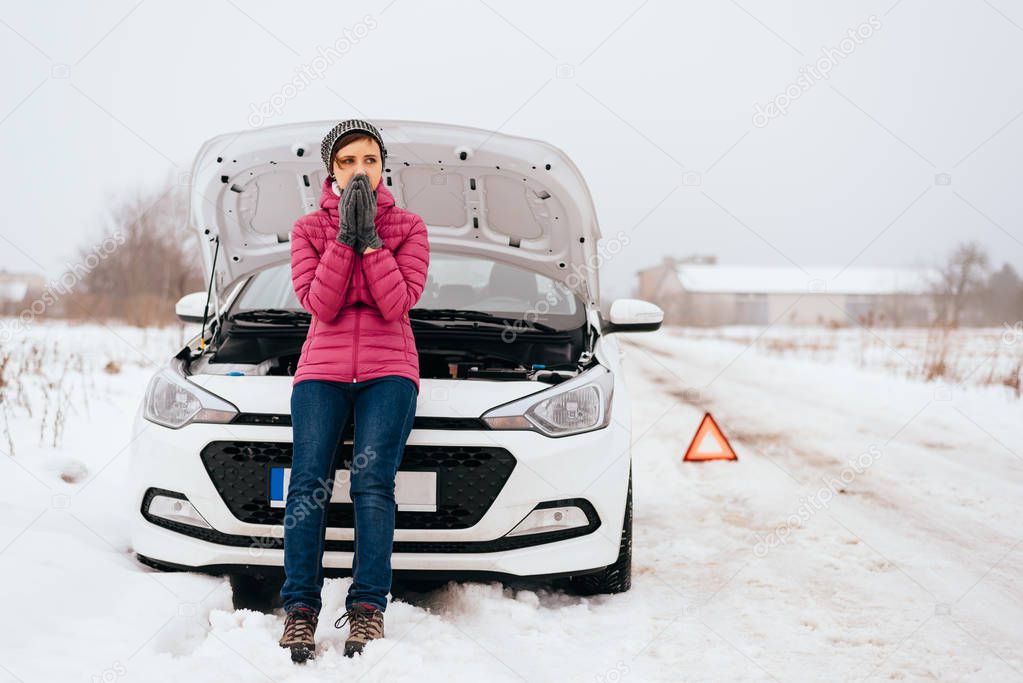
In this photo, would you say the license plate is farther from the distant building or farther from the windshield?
the distant building

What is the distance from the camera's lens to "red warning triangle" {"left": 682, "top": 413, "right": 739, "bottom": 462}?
573cm

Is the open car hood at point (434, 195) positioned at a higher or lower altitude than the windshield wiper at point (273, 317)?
higher

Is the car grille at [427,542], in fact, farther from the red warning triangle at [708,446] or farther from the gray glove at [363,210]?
the red warning triangle at [708,446]

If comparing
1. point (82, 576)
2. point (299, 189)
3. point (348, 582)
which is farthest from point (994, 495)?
point (82, 576)

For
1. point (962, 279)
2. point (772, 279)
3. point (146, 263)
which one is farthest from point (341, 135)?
point (772, 279)

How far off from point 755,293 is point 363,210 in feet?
239

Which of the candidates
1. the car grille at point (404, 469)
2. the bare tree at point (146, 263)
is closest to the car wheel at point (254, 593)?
the car grille at point (404, 469)

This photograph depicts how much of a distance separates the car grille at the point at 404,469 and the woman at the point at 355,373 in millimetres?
189

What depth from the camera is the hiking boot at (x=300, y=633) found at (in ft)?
7.64

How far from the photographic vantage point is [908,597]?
315 cm

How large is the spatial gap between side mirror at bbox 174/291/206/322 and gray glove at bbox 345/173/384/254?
4.96 feet

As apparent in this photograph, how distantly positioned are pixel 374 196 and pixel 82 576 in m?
1.78

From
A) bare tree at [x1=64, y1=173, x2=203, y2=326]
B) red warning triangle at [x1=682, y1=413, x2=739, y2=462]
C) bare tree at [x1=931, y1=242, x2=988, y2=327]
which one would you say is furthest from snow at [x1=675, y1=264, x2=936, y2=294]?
red warning triangle at [x1=682, y1=413, x2=739, y2=462]

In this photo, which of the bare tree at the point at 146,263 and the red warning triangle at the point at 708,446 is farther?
the bare tree at the point at 146,263
